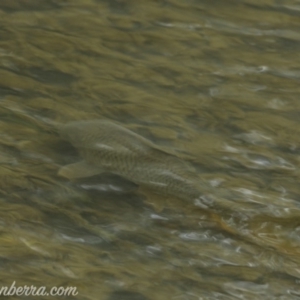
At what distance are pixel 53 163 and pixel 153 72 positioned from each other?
4.75 ft

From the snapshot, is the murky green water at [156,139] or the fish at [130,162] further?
the fish at [130,162]

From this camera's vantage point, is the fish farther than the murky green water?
Yes

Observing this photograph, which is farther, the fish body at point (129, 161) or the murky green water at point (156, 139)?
the fish body at point (129, 161)

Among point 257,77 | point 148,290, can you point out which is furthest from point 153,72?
point 148,290

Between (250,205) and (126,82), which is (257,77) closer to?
(126,82)

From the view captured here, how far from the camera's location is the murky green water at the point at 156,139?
3896mm

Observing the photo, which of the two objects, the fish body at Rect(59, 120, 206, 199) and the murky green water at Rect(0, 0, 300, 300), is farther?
the fish body at Rect(59, 120, 206, 199)

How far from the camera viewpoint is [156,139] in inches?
197

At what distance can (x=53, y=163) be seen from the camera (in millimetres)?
4660

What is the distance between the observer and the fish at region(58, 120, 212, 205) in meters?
4.47

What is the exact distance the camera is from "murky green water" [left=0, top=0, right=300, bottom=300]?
12.8ft

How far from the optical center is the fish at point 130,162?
447 centimetres

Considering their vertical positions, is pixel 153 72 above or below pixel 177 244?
above

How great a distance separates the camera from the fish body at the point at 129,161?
4477mm
